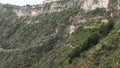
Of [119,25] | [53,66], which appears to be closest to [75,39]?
[53,66]

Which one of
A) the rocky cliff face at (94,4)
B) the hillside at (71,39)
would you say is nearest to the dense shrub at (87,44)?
the hillside at (71,39)

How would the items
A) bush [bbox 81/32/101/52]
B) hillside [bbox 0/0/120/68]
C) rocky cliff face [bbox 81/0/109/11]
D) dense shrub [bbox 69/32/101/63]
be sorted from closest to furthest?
hillside [bbox 0/0/120/68] → dense shrub [bbox 69/32/101/63] → bush [bbox 81/32/101/52] → rocky cliff face [bbox 81/0/109/11]

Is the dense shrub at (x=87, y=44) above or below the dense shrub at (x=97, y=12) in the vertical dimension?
above

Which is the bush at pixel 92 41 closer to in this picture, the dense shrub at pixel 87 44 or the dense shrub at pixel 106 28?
the dense shrub at pixel 87 44

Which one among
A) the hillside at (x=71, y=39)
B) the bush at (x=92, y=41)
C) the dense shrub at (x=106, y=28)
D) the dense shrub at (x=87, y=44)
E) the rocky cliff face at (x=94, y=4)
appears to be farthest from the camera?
the rocky cliff face at (x=94, y=4)

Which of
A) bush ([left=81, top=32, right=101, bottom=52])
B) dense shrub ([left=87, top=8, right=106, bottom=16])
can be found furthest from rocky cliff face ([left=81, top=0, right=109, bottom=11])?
bush ([left=81, top=32, right=101, bottom=52])

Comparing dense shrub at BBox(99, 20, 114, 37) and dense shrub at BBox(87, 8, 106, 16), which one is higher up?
dense shrub at BBox(99, 20, 114, 37)

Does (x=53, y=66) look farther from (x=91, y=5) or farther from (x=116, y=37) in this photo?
(x=91, y=5)

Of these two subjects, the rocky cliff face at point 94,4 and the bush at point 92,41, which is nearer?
the bush at point 92,41

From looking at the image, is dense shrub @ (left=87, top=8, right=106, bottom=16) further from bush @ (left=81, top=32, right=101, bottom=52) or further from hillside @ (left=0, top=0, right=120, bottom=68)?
bush @ (left=81, top=32, right=101, bottom=52)
